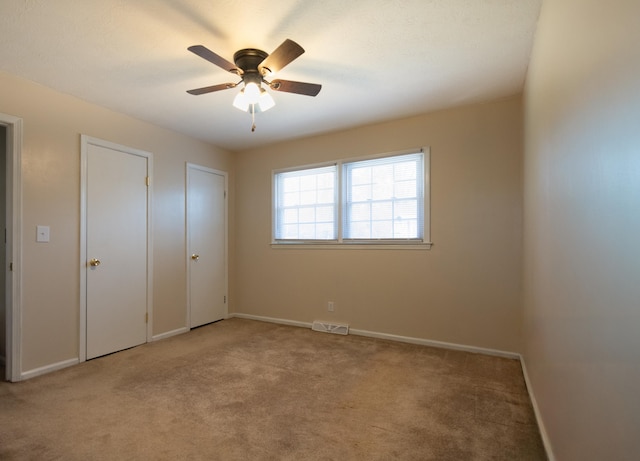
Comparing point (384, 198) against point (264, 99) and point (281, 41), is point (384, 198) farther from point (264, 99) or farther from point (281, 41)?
point (281, 41)

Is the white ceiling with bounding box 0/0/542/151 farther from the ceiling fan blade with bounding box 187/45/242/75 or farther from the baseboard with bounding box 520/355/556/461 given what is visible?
the baseboard with bounding box 520/355/556/461

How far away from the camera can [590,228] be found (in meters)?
1.12

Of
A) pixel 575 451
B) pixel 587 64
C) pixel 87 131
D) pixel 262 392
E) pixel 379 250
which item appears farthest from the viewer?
pixel 379 250

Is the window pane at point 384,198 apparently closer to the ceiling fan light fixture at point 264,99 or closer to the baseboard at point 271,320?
the baseboard at point 271,320

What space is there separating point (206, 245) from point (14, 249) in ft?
6.75

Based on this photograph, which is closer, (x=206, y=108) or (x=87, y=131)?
(x=87, y=131)

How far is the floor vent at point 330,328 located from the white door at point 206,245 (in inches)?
59.0

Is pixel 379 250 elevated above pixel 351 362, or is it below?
above

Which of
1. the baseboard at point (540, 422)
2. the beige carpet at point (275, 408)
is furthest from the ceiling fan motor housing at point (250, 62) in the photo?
the baseboard at point (540, 422)

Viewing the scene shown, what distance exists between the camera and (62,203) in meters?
2.93

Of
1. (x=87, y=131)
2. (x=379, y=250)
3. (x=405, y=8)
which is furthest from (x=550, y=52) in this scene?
(x=87, y=131)

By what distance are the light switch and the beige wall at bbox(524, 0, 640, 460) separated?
12.3 feet

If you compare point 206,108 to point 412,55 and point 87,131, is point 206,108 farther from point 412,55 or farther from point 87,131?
point 412,55

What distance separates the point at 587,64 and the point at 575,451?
1.46 metres
